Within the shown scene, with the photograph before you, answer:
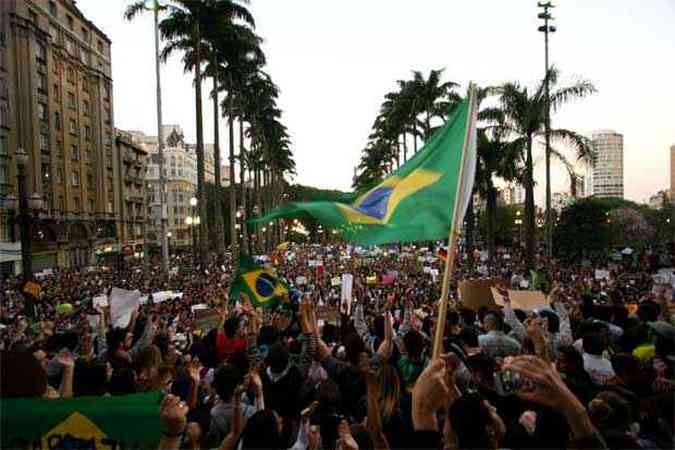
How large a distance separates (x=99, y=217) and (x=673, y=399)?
57.8 m

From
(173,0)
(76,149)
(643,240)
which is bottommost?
(643,240)

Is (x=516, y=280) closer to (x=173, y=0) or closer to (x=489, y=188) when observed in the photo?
(x=489, y=188)

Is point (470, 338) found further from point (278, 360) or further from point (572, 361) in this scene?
point (278, 360)

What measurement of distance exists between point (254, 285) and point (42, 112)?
4482 cm

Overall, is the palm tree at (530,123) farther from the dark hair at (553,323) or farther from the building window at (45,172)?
the building window at (45,172)

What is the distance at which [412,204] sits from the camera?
16.5 feet

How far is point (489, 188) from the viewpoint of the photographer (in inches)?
1196

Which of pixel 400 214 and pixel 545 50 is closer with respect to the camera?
pixel 400 214

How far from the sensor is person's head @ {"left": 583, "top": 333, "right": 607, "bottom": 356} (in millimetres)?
4867

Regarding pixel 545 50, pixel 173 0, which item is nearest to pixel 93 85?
pixel 173 0

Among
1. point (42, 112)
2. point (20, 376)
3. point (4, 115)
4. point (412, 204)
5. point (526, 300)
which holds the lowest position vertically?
point (526, 300)

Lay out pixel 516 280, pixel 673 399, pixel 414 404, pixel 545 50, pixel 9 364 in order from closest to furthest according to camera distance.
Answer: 1. pixel 414 404
2. pixel 673 399
3. pixel 9 364
4. pixel 516 280
5. pixel 545 50

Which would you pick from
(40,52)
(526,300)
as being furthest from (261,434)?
(40,52)

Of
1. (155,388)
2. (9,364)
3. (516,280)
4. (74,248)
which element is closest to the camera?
(9,364)
